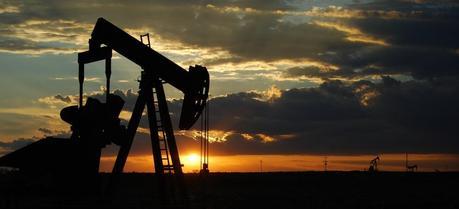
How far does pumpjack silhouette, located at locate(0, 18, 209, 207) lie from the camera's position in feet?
69.7

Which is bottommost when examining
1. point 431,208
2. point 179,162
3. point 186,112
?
point 431,208

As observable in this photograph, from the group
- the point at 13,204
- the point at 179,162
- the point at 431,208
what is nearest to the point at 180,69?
the point at 179,162

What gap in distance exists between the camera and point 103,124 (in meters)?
21.8

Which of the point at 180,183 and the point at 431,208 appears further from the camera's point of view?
the point at 431,208

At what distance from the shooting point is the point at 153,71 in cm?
2158

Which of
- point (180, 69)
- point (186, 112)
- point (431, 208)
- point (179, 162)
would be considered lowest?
point (431, 208)

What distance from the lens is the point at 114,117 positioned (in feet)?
72.3

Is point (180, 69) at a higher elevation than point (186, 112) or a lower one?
Answer: higher

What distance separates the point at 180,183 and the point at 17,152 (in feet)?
17.5

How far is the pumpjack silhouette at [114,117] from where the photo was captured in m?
21.2

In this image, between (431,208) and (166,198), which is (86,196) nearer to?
(166,198)

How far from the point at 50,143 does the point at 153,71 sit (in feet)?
13.4

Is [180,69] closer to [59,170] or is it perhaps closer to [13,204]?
[59,170]

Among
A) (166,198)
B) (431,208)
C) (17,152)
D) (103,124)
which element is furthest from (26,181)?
(431,208)
